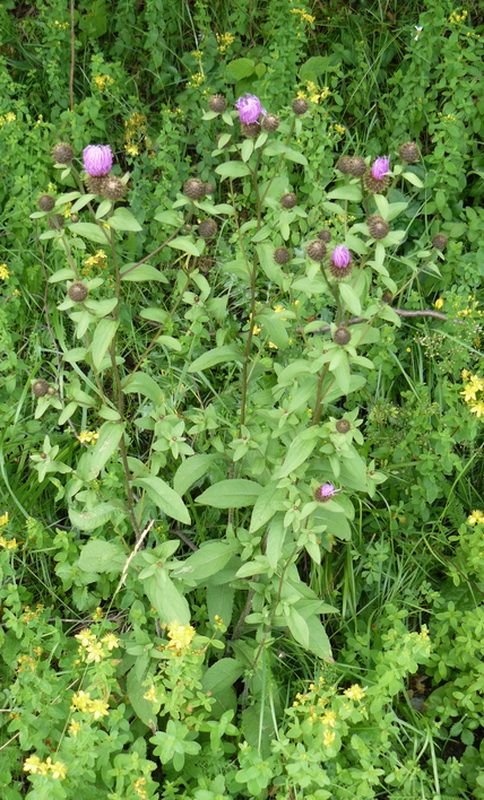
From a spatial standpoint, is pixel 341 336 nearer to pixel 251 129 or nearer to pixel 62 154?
pixel 251 129

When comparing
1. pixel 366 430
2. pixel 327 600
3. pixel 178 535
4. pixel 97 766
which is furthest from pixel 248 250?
pixel 97 766

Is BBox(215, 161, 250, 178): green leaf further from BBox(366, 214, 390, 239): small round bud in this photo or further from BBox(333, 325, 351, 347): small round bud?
BBox(333, 325, 351, 347): small round bud

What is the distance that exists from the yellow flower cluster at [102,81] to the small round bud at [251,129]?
210 cm

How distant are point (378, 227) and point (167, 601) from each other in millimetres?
1252

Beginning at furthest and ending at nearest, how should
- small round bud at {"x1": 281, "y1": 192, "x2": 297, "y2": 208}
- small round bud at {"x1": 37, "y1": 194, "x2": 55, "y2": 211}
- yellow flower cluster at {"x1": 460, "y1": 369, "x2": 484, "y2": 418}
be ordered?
1. yellow flower cluster at {"x1": 460, "y1": 369, "x2": 484, "y2": 418}
2. small round bud at {"x1": 281, "y1": 192, "x2": 297, "y2": 208}
3. small round bud at {"x1": 37, "y1": 194, "x2": 55, "y2": 211}

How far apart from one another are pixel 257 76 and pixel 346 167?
7.68 ft

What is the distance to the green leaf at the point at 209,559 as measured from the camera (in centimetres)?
247

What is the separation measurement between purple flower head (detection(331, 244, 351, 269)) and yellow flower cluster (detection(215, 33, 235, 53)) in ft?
9.02

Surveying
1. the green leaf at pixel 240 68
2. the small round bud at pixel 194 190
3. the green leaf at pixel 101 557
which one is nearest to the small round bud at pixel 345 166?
the small round bud at pixel 194 190

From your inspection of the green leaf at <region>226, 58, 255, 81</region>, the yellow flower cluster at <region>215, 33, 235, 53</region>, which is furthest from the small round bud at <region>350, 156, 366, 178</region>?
the yellow flower cluster at <region>215, 33, 235, 53</region>

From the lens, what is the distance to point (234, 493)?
250 cm

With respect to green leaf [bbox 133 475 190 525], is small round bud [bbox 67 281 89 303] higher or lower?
higher

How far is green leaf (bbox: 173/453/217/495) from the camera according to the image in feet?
8.29

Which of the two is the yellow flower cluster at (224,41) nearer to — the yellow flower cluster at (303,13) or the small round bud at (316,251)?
the yellow flower cluster at (303,13)
